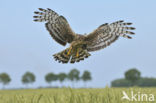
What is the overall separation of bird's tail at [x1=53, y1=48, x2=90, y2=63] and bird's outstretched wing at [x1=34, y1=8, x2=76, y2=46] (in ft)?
1.90

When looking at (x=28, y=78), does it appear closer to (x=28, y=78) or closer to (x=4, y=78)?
(x=28, y=78)

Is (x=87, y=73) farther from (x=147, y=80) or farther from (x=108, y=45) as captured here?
(x=108, y=45)

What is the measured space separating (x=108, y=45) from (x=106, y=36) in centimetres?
34

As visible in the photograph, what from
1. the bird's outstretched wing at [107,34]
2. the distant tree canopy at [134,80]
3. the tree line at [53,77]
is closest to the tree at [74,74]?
the tree line at [53,77]

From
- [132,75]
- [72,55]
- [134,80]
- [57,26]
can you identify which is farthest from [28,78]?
[72,55]

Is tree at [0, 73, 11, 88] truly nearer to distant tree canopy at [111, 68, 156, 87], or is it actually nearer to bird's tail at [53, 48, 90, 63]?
distant tree canopy at [111, 68, 156, 87]

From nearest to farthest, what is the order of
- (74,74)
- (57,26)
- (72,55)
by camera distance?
(72,55) → (57,26) → (74,74)

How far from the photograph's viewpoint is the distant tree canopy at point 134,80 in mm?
74562

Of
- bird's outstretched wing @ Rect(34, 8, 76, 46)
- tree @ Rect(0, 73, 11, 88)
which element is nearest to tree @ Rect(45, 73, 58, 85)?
tree @ Rect(0, 73, 11, 88)

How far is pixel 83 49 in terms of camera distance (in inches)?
297

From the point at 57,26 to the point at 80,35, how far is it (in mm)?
1051

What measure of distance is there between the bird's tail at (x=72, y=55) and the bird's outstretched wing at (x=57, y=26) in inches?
22.8

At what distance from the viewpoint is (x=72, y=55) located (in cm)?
716

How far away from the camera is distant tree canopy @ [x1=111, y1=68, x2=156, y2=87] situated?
2936 inches
